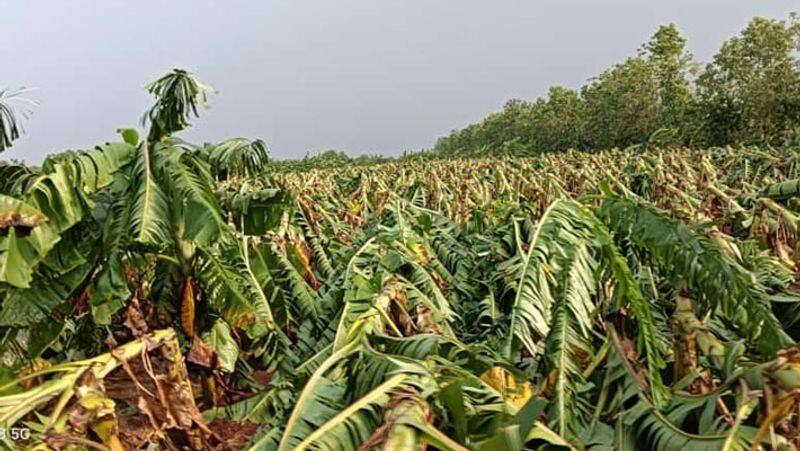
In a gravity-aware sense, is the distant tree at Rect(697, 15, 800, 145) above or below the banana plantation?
above

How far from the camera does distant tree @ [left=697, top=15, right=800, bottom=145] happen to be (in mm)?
31938

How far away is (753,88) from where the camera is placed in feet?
108

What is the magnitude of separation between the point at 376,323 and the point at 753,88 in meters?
36.5

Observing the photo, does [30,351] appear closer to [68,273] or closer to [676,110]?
[68,273]

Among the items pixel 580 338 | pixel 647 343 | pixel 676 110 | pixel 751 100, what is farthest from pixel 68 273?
pixel 676 110

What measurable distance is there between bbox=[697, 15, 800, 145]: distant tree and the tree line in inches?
1.9

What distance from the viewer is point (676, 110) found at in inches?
1494

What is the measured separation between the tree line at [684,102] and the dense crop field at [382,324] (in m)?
24.1

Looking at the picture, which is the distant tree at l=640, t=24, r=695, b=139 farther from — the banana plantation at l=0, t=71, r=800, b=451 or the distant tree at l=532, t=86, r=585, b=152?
the banana plantation at l=0, t=71, r=800, b=451

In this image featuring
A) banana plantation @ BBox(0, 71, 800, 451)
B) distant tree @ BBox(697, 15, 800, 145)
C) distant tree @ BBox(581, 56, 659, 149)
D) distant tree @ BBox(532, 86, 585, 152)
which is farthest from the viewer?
distant tree @ BBox(532, 86, 585, 152)

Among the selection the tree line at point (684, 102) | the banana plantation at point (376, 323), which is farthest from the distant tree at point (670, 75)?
the banana plantation at point (376, 323)

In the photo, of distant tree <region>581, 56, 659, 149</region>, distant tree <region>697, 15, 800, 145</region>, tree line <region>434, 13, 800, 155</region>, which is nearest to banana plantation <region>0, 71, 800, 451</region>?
tree line <region>434, 13, 800, 155</region>

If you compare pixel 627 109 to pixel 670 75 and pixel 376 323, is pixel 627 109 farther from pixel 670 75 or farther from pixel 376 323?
pixel 376 323

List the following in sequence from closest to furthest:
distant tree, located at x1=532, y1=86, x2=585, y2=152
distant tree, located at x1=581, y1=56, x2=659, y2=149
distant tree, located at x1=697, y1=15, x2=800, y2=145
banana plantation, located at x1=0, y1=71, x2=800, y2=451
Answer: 1. banana plantation, located at x1=0, y1=71, x2=800, y2=451
2. distant tree, located at x1=697, y1=15, x2=800, y2=145
3. distant tree, located at x1=581, y1=56, x2=659, y2=149
4. distant tree, located at x1=532, y1=86, x2=585, y2=152
